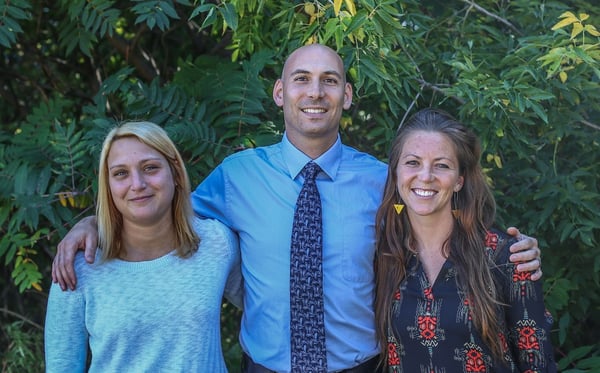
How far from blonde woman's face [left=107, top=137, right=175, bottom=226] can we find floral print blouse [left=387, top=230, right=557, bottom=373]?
89 cm

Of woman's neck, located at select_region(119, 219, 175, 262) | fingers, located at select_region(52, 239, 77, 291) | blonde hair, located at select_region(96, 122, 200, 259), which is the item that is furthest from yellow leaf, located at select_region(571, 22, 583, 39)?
fingers, located at select_region(52, 239, 77, 291)

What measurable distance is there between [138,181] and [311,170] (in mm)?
675

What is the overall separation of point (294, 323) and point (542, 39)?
1.56 meters

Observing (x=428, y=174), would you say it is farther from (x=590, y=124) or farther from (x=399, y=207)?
(x=590, y=124)

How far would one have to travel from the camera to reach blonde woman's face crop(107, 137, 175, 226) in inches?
102

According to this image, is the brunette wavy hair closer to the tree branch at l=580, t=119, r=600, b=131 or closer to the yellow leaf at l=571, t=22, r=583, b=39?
the yellow leaf at l=571, t=22, r=583, b=39

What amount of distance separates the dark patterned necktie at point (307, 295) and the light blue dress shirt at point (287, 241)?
0.12 feet

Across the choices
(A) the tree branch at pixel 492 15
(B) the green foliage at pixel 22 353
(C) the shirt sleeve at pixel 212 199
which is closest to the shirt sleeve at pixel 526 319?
(C) the shirt sleeve at pixel 212 199

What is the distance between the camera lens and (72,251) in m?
2.60

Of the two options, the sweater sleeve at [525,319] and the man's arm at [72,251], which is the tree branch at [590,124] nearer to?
the sweater sleeve at [525,319]

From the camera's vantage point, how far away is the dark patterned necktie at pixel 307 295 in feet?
9.27

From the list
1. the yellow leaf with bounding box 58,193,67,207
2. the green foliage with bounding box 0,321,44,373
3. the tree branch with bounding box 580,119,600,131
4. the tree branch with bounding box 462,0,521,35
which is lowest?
the green foliage with bounding box 0,321,44,373

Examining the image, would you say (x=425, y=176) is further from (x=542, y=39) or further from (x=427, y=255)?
(x=542, y=39)

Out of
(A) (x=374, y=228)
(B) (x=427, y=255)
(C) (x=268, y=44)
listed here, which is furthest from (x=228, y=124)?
(B) (x=427, y=255)
